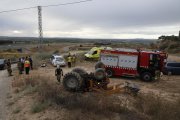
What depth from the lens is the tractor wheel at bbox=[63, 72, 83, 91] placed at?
60.1ft

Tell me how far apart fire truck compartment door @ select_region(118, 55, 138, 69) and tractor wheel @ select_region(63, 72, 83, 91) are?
908 cm

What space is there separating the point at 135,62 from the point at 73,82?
31.4 feet

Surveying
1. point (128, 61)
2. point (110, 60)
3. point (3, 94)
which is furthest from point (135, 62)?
point (3, 94)

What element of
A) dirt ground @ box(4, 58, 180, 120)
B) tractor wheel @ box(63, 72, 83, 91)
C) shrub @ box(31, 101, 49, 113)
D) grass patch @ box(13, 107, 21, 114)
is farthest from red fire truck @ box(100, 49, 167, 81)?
shrub @ box(31, 101, 49, 113)

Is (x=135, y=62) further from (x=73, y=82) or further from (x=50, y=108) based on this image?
(x=50, y=108)

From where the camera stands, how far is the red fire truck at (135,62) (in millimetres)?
26578

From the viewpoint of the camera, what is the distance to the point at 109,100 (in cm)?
1558

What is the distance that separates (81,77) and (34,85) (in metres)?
4.67

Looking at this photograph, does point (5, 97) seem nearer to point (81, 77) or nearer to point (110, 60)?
point (81, 77)

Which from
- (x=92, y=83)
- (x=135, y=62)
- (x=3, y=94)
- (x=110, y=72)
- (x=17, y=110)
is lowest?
(x=3, y=94)

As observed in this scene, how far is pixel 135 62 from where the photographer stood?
88.1 feet

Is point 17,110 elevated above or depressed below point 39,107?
below

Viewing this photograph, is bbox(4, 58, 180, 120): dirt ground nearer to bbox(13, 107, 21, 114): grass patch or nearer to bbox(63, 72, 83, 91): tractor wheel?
bbox(13, 107, 21, 114): grass patch

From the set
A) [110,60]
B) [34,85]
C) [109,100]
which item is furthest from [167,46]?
[109,100]
